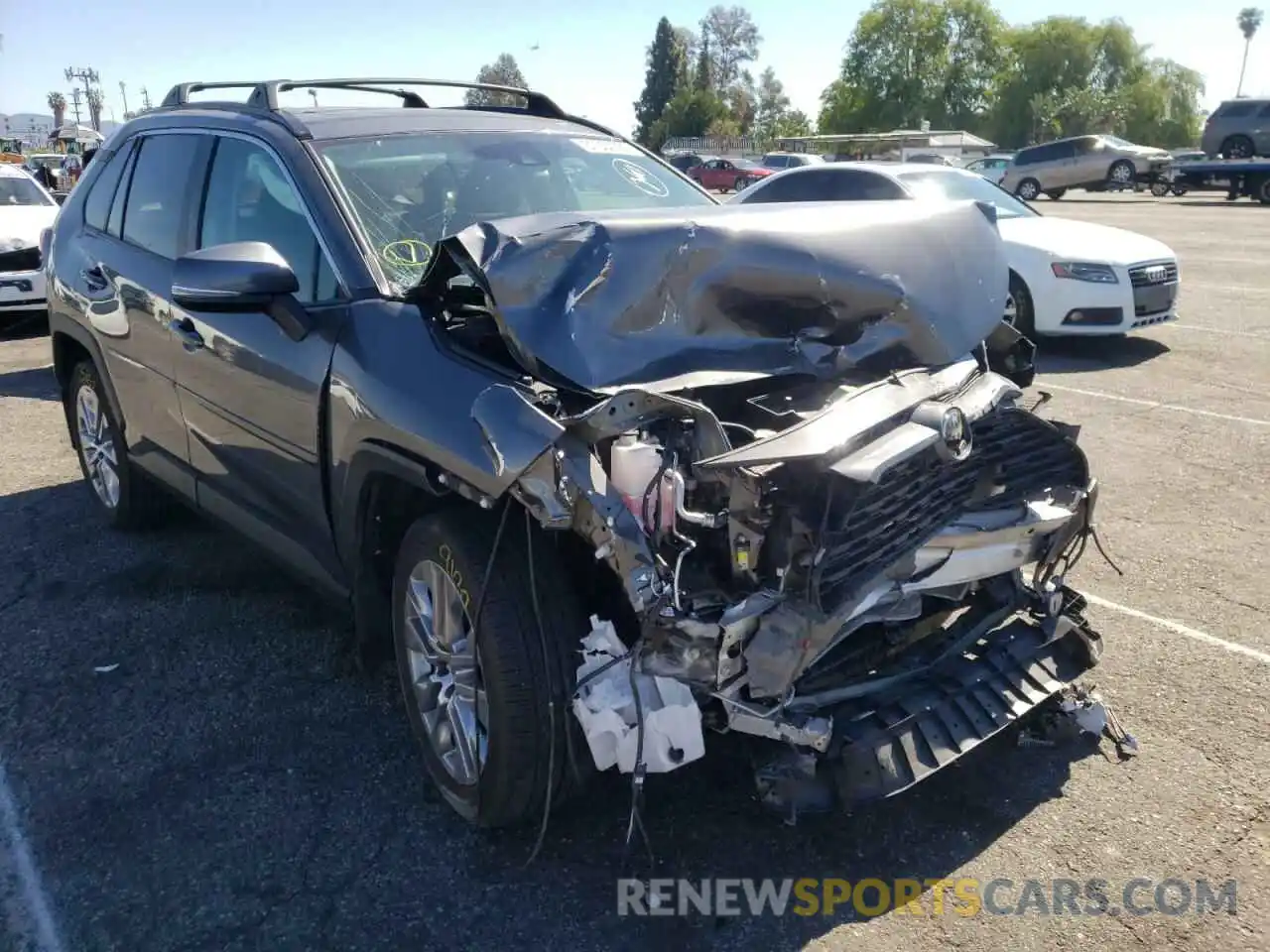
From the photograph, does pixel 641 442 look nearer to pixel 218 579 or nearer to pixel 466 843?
pixel 466 843

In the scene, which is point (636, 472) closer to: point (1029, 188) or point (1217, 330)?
point (1217, 330)

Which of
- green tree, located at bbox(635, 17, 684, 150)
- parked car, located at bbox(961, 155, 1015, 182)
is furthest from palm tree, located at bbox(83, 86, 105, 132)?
parked car, located at bbox(961, 155, 1015, 182)

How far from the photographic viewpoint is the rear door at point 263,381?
133 inches

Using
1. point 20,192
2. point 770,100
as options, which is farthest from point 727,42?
point 20,192

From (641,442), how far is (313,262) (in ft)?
4.98

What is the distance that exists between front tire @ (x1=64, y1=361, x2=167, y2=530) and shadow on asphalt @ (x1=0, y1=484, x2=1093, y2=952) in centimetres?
112

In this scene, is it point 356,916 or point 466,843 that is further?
point 466,843

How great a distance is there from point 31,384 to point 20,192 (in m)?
5.35

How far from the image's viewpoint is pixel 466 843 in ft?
9.73

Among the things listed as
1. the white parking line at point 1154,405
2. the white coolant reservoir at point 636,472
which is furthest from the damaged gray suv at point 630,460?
the white parking line at point 1154,405

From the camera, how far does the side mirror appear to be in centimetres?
312

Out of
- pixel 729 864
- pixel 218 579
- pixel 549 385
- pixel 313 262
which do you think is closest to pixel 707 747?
pixel 729 864

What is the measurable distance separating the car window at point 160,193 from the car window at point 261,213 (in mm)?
252

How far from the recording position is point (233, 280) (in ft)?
10.2
